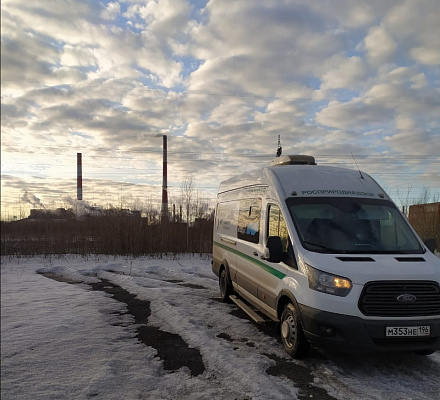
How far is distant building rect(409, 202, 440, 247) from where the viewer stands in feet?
61.2

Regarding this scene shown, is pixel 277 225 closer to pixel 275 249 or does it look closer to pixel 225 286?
pixel 275 249

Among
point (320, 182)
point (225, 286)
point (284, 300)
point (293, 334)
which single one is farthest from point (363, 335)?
point (225, 286)

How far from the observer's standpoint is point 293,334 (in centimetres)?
500

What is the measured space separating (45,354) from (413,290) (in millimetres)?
4520

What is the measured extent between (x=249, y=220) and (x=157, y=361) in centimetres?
298

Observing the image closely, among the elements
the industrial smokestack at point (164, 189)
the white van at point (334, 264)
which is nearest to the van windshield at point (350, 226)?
the white van at point (334, 264)

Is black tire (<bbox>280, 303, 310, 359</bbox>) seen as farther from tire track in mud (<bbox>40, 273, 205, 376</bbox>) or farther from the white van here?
tire track in mud (<bbox>40, 273, 205, 376</bbox>)

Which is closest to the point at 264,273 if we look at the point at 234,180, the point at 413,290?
the point at 413,290

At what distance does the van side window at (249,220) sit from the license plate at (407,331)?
2487 mm

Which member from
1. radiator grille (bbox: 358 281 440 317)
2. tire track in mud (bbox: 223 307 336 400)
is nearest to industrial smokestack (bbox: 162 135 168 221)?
tire track in mud (bbox: 223 307 336 400)

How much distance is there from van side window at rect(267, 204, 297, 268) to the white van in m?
0.01

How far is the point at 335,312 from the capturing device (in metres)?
4.40

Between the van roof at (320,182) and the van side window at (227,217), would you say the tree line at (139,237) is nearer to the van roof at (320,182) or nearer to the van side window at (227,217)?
the van side window at (227,217)

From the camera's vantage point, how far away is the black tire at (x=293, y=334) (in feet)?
15.8
